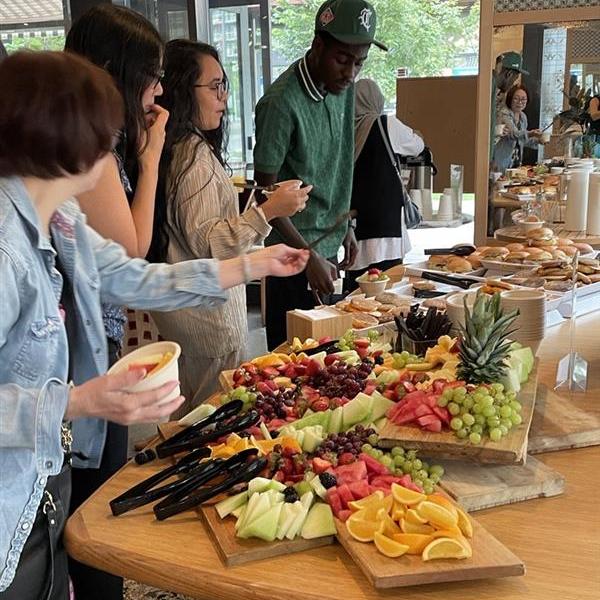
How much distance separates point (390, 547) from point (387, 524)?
0.04 m

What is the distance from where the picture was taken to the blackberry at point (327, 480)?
3.77ft

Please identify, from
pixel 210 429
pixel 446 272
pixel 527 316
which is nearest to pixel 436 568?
pixel 210 429

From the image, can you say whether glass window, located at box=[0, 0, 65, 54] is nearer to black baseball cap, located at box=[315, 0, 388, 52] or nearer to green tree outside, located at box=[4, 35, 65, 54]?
green tree outside, located at box=[4, 35, 65, 54]

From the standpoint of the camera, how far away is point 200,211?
212 cm

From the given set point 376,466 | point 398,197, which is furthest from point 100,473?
point 398,197

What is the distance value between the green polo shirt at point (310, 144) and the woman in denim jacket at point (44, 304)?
4.49 feet

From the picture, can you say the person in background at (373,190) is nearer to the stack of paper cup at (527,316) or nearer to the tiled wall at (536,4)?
the tiled wall at (536,4)

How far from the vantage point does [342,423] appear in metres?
1.35

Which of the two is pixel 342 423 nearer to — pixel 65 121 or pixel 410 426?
pixel 410 426

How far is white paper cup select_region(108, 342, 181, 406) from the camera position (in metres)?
1.04

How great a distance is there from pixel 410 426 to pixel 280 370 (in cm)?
44

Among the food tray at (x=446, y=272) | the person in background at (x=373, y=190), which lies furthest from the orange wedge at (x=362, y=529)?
the person in background at (x=373, y=190)

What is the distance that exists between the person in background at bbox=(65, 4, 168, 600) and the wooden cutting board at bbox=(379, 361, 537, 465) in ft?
2.66

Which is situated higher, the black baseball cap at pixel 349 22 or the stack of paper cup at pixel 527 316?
the black baseball cap at pixel 349 22
